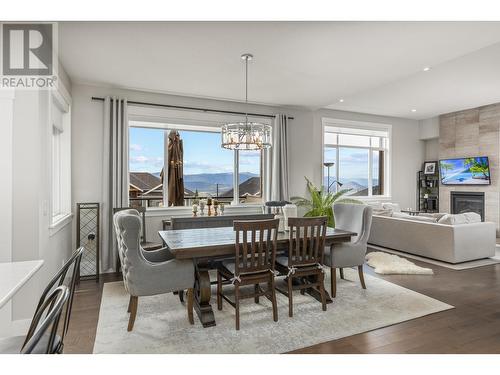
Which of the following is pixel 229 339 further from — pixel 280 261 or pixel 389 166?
pixel 389 166

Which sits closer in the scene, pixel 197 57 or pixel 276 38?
pixel 276 38

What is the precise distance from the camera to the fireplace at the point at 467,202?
6.89m

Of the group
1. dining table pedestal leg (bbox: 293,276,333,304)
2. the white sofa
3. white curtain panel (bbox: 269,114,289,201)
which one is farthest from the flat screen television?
dining table pedestal leg (bbox: 293,276,333,304)

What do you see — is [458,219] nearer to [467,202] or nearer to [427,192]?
[467,202]

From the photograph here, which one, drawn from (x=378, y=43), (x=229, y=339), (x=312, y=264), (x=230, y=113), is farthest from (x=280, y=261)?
(x=230, y=113)

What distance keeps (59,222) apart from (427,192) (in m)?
8.52

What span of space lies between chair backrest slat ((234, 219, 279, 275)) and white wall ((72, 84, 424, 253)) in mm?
2625

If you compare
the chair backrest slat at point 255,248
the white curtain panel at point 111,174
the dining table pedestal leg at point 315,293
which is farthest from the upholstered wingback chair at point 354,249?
the white curtain panel at point 111,174

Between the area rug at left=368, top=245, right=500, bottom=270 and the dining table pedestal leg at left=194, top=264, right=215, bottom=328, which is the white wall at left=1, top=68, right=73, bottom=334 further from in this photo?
the area rug at left=368, top=245, right=500, bottom=270

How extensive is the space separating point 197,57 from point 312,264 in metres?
2.64

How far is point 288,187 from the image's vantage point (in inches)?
229

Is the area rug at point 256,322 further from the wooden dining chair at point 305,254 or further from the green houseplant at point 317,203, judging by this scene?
the green houseplant at point 317,203

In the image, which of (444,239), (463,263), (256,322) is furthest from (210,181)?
(463,263)
